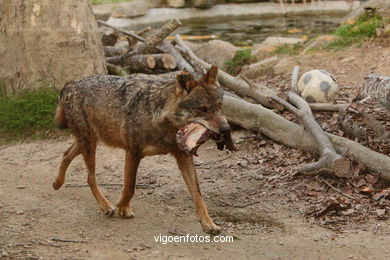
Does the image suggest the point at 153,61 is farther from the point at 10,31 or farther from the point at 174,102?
the point at 174,102

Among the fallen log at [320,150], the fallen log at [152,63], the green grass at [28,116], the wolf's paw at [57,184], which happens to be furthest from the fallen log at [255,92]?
the wolf's paw at [57,184]

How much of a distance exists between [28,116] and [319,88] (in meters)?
4.09

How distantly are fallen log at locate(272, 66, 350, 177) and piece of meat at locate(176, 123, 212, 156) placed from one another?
6.00 ft

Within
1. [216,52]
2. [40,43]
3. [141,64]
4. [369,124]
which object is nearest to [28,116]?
[40,43]

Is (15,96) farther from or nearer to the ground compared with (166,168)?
farther from the ground

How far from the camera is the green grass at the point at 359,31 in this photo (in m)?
11.1

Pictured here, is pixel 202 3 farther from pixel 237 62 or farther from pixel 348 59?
pixel 348 59

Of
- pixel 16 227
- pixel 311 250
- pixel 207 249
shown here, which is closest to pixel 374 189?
pixel 311 250

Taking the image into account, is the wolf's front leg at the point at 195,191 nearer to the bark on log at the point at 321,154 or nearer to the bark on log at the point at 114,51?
the bark on log at the point at 321,154

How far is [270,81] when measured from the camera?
1044 cm

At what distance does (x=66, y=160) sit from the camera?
23.3ft

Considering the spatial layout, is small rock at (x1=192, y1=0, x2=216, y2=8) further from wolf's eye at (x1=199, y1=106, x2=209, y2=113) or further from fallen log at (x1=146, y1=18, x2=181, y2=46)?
wolf's eye at (x1=199, y1=106, x2=209, y2=113)

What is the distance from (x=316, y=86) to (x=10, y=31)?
4503mm

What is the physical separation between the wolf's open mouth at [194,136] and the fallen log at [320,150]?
5.16ft
